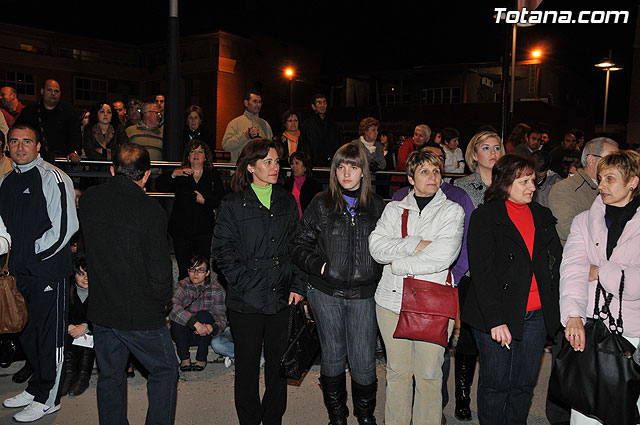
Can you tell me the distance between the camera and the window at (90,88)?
108 feet

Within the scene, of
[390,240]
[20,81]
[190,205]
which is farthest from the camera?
[20,81]

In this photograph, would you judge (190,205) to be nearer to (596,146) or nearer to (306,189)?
(306,189)

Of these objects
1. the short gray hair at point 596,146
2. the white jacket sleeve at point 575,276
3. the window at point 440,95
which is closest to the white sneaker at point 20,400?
the white jacket sleeve at point 575,276

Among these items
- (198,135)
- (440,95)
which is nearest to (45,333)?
(198,135)

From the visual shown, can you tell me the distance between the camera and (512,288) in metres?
3.69

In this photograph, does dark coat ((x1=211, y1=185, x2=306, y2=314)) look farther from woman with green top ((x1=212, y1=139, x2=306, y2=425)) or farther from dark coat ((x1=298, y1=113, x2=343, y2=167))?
dark coat ((x1=298, y1=113, x2=343, y2=167))

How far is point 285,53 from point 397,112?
928cm

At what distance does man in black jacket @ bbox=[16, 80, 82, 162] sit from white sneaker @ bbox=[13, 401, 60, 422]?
12.4 feet

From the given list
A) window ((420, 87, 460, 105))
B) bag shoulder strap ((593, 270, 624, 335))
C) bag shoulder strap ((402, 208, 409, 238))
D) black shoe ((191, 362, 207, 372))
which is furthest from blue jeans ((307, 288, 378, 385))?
window ((420, 87, 460, 105))

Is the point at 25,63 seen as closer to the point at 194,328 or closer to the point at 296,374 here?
the point at 194,328

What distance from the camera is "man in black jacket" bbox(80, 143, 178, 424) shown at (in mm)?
3645

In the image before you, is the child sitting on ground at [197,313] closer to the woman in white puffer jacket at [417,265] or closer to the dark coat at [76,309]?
the dark coat at [76,309]

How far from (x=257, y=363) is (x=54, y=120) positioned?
5188mm

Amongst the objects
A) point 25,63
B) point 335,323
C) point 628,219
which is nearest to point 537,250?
point 628,219
